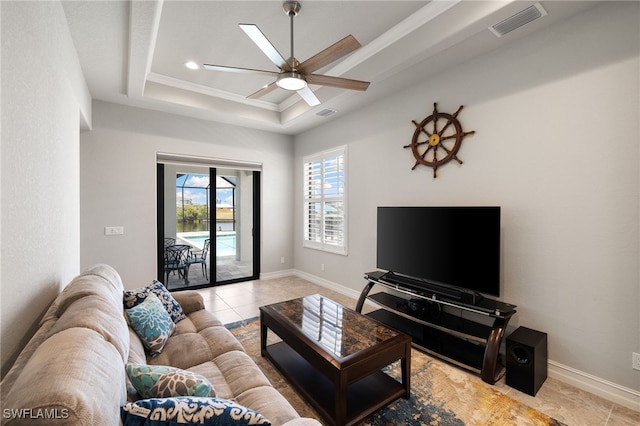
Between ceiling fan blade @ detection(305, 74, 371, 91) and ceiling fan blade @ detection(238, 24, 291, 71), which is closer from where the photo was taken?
ceiling fan blade @ detection(238, 24, 291, 71)

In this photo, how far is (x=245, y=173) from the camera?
5.45 metres

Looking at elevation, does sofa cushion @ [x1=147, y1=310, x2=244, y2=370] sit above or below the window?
below

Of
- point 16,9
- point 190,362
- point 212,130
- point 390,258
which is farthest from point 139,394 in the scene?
point 212,130

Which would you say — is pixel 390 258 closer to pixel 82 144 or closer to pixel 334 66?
pixel 334 66

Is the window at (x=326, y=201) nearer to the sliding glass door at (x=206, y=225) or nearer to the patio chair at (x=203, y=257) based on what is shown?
the sliding glass door at (x=206, y=225)

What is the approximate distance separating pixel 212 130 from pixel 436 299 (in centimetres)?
427

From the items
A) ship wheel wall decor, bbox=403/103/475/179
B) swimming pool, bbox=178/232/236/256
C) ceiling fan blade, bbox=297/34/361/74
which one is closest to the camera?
ceiling fan blade, bbox=297/34/361/74

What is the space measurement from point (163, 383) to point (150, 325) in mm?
891

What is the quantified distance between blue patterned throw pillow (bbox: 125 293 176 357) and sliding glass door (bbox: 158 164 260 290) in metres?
2.85

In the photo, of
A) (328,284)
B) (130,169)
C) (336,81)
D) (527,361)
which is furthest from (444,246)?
(130,169)

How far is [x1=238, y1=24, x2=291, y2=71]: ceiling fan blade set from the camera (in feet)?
6.32

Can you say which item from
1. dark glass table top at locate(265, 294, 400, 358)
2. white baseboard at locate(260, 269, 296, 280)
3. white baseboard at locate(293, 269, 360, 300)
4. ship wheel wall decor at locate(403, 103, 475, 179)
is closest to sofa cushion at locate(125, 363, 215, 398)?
dark glass table top at locate(265, 294, 400, 358)

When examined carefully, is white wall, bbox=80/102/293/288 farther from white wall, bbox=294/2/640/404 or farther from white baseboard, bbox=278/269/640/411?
white baseboard, bbox=278/269/640/411

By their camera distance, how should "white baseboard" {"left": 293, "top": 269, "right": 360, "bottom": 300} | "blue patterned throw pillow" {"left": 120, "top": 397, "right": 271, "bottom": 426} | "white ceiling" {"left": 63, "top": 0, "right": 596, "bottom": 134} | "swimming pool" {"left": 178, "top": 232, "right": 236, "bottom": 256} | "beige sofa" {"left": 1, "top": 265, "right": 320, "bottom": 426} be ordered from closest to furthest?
"beige sofa" {"left": 1, "top": 265, "right": 320, "bottom": 426}
"blue patterned throw pillow" {"left": 120, "top": 397, "right": 271, "bottom": 426}
"white ceiling" {"left": 63, "top": 0, "right": 596, "bottom": 134}
"white baseboard" {"left": 293, "top": 269, "right": 360, "bottom": 300}
"swimming pool" {"left": 178, "top": 232, "right": 236, "bottom": 256}
